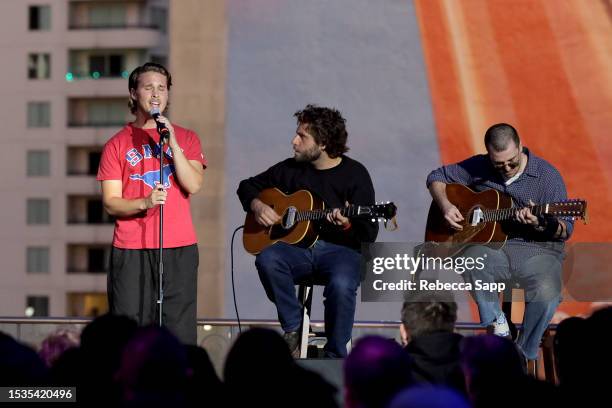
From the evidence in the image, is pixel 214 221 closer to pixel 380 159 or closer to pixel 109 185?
pixel 380 159

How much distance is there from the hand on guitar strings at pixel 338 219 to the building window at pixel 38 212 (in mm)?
43709

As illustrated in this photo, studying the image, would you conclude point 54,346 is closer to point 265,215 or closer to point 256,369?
point 256,369

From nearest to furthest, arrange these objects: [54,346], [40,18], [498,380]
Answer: [498,380] → [54,346] → [40,18]

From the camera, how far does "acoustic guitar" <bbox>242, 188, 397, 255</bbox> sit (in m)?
5.71

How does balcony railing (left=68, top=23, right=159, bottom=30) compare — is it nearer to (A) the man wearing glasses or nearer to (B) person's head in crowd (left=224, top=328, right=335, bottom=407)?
(A) the man wearing glasses

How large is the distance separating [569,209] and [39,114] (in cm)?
4505

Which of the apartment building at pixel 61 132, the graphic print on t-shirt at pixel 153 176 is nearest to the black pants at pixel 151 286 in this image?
the graphic print on t-shirt at pixel 153 176

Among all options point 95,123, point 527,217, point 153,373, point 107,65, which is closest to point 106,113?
point 95,123

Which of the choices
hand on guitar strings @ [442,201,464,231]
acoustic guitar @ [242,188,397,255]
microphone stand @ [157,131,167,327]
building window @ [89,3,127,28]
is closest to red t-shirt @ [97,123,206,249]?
microphone stand @ [157,131,167,327]

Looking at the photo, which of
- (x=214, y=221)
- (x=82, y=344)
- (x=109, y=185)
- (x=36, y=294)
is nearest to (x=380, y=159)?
(x=214, y=221)

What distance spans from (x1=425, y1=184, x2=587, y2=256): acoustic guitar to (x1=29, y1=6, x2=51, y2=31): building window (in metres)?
44.3

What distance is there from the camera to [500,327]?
5.67 meters

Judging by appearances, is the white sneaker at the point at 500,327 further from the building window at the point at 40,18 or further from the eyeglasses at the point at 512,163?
the building window at the point at 40,18

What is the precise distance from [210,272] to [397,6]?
7.36 ft
